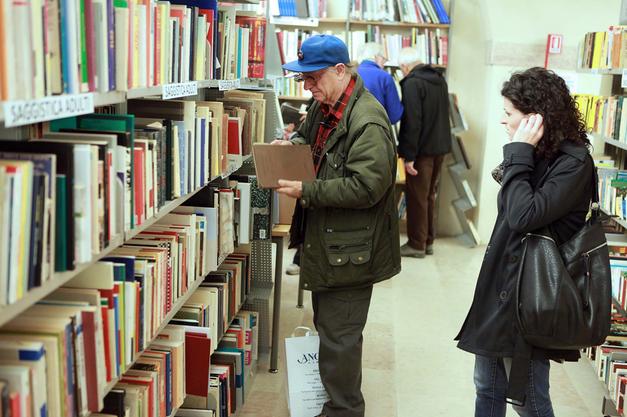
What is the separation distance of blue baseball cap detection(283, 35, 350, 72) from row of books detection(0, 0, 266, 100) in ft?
1.13

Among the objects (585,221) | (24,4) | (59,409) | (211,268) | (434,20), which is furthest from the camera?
(434,20)

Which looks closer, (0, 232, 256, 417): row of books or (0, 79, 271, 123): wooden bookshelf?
(0, 232, 256, 417): row of books

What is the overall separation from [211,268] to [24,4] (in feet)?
5.25

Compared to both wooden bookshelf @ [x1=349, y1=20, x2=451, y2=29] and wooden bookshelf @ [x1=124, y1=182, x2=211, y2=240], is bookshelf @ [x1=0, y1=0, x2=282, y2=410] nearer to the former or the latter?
wooden bookshelf @ [x1=124, y1=182, x2=211, y2=240]


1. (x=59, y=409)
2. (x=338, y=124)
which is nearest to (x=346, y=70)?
(x=338, y=124)

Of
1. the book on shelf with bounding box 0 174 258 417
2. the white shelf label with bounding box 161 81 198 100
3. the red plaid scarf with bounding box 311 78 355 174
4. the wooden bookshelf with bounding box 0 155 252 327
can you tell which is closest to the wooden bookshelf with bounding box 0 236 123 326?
the wooden bookshelf with bounding box 0 155 252 327

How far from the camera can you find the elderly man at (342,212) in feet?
8.98

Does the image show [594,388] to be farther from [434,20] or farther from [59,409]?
[434,20]

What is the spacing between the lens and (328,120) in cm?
300

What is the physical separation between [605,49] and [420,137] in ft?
6.56

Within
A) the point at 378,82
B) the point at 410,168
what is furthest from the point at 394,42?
the point at 410,168

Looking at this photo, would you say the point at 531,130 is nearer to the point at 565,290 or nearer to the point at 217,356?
the point at 565,290

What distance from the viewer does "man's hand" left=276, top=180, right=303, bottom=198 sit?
280 centimetres

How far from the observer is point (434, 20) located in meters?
6.77
